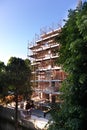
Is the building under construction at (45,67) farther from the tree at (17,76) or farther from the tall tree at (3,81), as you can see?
the tall tree at (3,81)

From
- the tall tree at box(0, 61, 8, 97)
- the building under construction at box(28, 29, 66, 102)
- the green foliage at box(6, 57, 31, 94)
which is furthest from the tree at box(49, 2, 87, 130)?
the building under construction at box(28, 29, 66, 102)

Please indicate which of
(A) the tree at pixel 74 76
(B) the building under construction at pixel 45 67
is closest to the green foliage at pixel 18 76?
(B) the building under construction at pixel 45 67

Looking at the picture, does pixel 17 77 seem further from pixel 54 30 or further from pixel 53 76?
pixel 54 30

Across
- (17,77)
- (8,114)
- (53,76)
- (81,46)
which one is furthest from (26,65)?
(81,46)

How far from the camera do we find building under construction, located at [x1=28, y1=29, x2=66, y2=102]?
42.8m

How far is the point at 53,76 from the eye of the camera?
142 ft

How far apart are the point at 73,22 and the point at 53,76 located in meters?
33.2

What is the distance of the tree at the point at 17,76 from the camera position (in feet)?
87.1

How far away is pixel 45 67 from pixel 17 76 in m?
21.3

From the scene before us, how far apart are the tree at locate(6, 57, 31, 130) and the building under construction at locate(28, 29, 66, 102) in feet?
45.1

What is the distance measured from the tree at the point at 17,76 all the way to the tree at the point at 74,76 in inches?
626

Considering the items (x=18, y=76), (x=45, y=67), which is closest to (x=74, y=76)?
(x=18, y=76)

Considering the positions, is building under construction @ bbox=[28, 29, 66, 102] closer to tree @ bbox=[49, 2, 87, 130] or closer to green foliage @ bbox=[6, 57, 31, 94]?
green foliage @ bbox=[6, 57, 31, 94]

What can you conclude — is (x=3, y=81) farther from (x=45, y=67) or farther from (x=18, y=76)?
(x=45, y=67)
